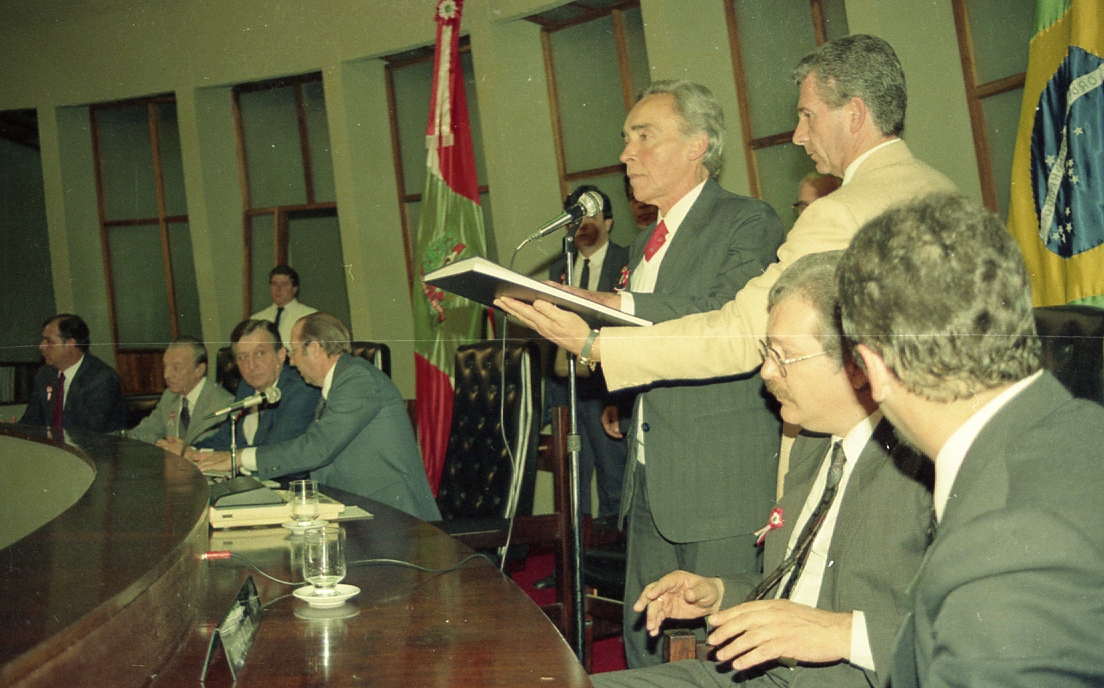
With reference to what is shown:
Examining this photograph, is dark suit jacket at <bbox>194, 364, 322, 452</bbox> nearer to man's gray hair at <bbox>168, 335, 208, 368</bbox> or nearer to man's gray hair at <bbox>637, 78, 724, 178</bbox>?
man's gray hair at <bbox>168, 335, 208, 368</bbox>

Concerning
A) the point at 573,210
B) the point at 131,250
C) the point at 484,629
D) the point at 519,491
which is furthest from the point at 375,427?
the point at 131,250

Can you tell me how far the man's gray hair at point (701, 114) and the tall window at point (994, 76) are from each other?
3.86 feet

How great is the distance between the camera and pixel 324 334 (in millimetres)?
2984

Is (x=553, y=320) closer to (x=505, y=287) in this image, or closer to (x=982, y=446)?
(x=505, y=287)

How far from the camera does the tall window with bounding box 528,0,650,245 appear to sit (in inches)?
155

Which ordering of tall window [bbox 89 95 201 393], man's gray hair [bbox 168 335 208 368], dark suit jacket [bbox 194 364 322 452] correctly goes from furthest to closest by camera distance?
tall window [bbox 89 95 201 393] < man's gray hair [bbox 168 335 208 368] < dark suit jacket [bbox 194 364 322 452]

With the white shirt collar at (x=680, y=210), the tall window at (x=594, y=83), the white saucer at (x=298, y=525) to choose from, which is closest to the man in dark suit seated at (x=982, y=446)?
the white shirt collar at (x=680, y=210)

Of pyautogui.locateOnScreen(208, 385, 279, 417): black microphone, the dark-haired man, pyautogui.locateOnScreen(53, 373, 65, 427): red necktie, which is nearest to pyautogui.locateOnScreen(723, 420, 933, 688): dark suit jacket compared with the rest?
pyautogui.locateOnScreen(208, 385, 279, 417): black microphone

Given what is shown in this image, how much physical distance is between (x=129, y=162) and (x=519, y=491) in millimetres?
3066

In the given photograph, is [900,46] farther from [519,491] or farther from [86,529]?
[86,529]

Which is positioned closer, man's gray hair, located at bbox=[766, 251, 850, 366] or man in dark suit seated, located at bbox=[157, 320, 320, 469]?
man's gray hair, located at bbox=[766, 251, 850, 366]

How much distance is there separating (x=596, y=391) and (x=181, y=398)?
5.60 feet

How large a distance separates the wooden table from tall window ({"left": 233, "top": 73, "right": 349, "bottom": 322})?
2.81 meters

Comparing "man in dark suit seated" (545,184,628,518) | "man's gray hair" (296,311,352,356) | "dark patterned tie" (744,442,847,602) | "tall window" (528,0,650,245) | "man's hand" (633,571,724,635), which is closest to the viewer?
"dark patterned tie" (744,442,847,602)
